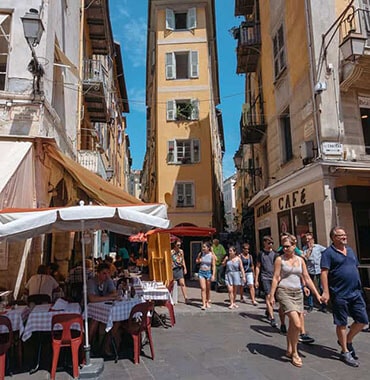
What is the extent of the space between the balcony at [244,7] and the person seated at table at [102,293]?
17.8 meters

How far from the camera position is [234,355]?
5844 millimetres

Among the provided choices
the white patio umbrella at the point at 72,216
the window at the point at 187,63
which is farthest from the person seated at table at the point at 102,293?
the window at the point at 187,63

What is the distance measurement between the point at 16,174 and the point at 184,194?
49.9 ft

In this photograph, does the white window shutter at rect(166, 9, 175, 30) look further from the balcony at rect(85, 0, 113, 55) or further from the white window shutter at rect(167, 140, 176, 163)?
the white window shutter at rect(167, 140, 176, 163)

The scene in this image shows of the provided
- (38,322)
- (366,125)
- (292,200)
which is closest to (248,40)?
(366,125)

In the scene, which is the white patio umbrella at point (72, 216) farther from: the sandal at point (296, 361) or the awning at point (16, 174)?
the sandal at point (296, 361)

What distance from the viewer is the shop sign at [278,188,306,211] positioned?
11648 mm

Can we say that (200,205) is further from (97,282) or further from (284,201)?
(97,282)

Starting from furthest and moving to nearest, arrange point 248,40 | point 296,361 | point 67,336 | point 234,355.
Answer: point 248,40, point 234,355, point 296,361, point 67,336

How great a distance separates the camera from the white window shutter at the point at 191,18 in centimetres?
2391

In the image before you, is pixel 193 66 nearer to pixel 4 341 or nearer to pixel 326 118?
pixel 326 118

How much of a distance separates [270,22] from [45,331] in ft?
47.7

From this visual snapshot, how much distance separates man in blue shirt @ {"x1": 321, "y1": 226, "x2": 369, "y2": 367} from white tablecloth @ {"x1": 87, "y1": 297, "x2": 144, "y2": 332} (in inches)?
118

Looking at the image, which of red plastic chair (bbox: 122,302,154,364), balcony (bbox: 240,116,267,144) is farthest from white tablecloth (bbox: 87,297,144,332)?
balcony (bbox: 240,116,267,144)
